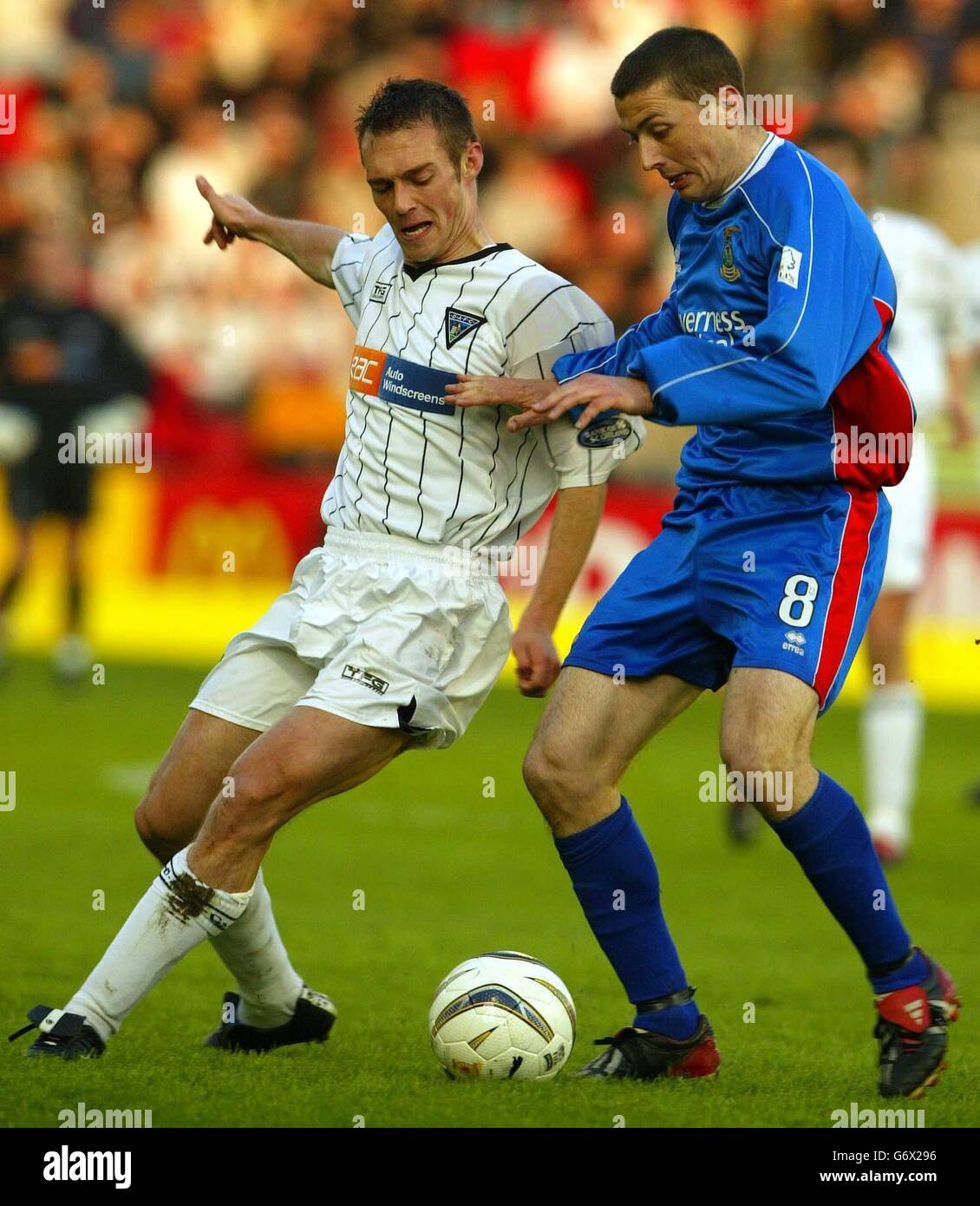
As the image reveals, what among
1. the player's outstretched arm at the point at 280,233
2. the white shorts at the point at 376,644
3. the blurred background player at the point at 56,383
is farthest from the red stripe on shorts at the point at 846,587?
the blurred background player at the point at 56,383

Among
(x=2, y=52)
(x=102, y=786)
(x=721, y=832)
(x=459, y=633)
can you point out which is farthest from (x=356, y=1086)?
(x=2, y=52)

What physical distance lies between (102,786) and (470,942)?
3.47 metres

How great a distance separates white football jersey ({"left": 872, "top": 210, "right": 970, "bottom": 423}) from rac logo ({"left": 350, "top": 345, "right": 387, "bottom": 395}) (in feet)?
13.0

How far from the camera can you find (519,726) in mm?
11234

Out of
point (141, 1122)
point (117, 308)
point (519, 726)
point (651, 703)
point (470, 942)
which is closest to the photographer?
point (141, 1122)

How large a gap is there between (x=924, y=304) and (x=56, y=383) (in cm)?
729

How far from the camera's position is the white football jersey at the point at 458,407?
13.9 feet

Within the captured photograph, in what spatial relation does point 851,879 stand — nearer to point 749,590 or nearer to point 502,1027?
point 749,590

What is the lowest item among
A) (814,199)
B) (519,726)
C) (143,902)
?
(519,726)

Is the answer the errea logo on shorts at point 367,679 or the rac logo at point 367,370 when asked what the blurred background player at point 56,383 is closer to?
the rac logo at point 367,370

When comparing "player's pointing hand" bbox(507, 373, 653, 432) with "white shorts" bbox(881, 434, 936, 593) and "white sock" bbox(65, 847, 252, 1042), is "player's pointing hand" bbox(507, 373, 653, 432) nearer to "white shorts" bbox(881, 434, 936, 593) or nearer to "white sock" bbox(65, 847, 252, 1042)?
"white sock" bbox(65, 847, 252, 1042)

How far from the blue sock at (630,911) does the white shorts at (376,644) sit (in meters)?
0.41

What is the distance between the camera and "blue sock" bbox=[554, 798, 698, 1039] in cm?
416

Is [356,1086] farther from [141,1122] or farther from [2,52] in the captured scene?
[2,52]
